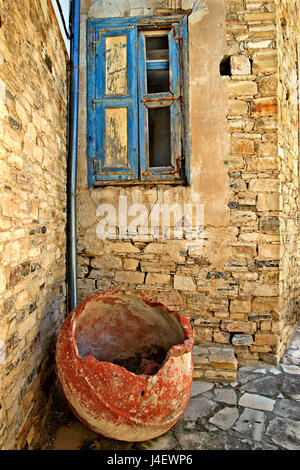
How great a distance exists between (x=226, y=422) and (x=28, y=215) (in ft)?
6.88

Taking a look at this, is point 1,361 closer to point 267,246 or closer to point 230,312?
point 230,312

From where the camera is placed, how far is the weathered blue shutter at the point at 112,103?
3340mm

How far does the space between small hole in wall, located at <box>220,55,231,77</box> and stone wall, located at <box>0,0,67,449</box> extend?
1.73 m

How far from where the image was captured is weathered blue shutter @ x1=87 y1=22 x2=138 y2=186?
3.34 metres

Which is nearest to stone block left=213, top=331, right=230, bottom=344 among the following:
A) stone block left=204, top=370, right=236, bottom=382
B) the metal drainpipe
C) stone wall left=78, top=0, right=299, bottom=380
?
stone wall left=78, top=0, right=299, bottom=380

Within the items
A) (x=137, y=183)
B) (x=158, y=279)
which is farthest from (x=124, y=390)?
(x=137, y=183)

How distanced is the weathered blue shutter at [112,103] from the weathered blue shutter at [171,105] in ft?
0.26

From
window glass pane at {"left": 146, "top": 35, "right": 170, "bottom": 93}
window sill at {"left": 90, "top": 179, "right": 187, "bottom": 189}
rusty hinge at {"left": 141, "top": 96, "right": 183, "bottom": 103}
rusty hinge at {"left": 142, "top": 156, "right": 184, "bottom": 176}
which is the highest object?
window glass pane at {"left": 146, "top": 35, "right": 170, "bottom": 93}

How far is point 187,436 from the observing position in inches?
83.2

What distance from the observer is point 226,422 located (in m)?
2.26

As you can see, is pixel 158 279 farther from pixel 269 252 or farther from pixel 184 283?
pixel 269 252

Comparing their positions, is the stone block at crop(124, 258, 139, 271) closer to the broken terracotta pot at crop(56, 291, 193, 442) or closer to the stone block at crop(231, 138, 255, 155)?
the broken terracotta pot at crop(56, 291, 193, 442)

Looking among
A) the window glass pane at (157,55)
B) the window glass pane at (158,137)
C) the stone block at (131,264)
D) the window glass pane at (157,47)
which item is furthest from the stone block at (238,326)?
the window glass pane at (157,47)

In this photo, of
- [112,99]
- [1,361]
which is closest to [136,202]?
[112,99]
